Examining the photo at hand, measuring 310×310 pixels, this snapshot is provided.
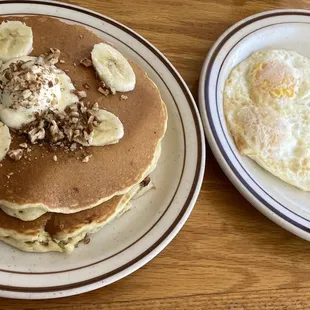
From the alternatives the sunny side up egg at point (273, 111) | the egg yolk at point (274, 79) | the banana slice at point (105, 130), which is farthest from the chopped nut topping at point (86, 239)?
the egg yolk at point (274, 79)

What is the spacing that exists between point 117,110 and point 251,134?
1.66 feet

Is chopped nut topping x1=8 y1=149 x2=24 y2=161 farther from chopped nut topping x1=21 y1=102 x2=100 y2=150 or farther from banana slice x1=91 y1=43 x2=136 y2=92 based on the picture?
banana slice x1=91 y1=43 x2=136 y2=92

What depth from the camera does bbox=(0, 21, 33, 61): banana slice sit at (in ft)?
4.43

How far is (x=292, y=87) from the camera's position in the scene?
187 centimetres

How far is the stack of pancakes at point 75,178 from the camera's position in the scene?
1189mm

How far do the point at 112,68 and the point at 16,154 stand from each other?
375mm

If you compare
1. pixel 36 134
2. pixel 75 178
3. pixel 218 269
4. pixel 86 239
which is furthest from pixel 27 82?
pixel 218 269

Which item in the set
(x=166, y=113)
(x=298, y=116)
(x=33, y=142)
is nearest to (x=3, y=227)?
(x=33, y=142)

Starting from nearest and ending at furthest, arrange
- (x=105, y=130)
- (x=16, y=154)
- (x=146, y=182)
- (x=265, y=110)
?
(x=16, y=154)
(x=105, y=130)
(x=146, y=182)
(x=265, y=110)

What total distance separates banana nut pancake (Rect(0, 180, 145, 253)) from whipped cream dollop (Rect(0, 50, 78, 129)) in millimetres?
227

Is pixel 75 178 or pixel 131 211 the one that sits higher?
pixel 75 178

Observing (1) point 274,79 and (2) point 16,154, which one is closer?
(2) point 16,154

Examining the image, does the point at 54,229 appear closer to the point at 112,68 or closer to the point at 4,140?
the point at 4,140

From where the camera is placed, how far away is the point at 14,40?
1378 mm
